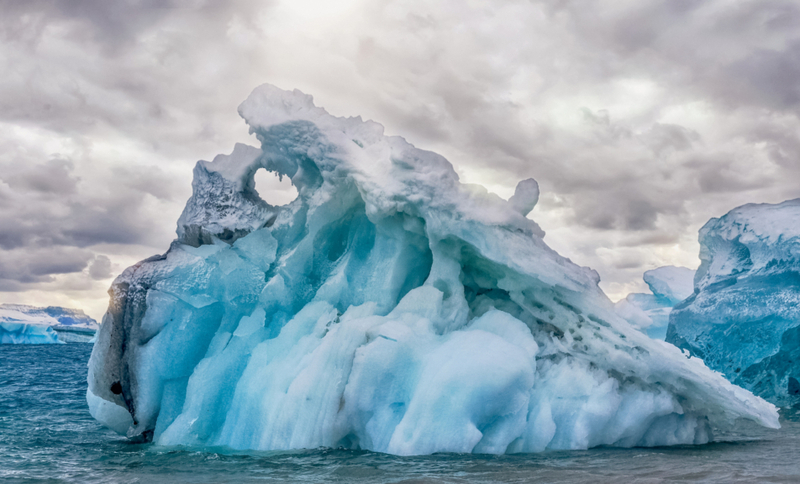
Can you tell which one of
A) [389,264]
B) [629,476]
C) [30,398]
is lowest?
[30,398]

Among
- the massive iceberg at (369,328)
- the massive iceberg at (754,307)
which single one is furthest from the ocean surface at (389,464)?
the massive iceberg at (754,307)

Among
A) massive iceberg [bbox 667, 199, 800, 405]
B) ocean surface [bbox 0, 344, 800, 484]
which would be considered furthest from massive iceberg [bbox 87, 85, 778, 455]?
massive iceberg [bbox 667, 199, 800, 405]

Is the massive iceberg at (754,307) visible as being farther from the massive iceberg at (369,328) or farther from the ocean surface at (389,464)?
the massive iceberg at (369,328)

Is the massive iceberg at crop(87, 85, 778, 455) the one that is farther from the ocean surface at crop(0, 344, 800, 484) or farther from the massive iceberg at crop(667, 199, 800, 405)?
the massive iceberg at crop(667, 199, 800, 405)

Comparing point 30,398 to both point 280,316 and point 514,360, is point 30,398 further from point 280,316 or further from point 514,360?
point 514,360

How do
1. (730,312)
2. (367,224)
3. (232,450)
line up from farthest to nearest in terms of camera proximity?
1. (730,312)
2. (367,224)
3. (232,450)

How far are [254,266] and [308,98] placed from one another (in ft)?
10.4

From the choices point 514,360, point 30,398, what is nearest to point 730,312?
point 514,360

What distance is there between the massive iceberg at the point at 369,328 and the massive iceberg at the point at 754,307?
7247 mm

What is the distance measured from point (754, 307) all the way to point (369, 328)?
11.6m

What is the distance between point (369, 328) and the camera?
777 cm

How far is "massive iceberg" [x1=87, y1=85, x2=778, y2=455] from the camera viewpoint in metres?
7.31

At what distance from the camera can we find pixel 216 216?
32.8ft

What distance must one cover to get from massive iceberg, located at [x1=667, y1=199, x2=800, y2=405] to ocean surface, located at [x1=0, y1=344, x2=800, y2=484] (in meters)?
6.39
